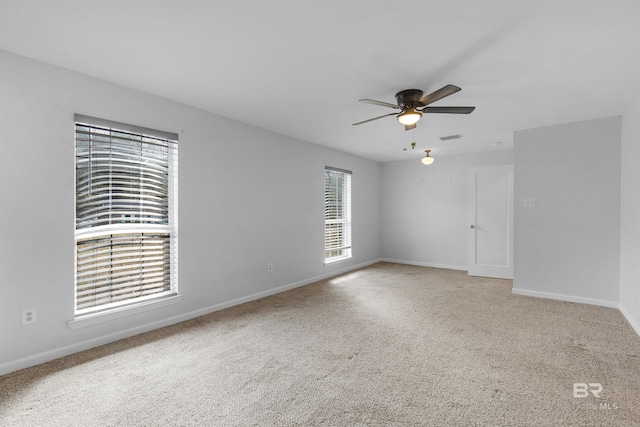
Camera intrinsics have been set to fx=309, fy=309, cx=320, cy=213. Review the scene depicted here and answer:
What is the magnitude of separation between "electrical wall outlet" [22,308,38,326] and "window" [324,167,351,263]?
4047 mm

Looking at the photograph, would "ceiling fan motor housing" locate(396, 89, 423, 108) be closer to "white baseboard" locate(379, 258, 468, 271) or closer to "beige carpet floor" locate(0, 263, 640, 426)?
"beige carpet floor" locate(0, 263, 640, 426)

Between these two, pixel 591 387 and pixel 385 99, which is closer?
pixel 591 387

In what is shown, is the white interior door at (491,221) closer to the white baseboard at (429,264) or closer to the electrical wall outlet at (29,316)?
the white baseboard at (429,264)

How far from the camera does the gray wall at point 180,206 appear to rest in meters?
2.37

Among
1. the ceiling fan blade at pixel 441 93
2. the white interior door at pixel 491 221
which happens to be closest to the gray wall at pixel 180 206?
the ceiling fan blade at pixel 441 93

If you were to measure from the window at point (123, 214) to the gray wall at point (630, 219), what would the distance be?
4.85 m

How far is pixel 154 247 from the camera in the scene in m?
3.27

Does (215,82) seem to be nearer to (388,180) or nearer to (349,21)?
(349,21)

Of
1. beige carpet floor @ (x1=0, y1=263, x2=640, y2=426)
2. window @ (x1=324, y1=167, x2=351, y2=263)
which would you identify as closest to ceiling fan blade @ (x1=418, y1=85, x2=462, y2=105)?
beige carpet floor @ (x1=0, y1=263, x2=640, y2=426)

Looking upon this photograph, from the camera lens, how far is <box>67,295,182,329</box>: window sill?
105 inches

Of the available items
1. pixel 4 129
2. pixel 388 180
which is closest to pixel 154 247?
pixel 4 129

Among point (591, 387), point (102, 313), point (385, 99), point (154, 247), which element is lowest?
point (591, 387)

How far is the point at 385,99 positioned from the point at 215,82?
1.72 meters

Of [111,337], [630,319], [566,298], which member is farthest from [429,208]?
[111,337]
